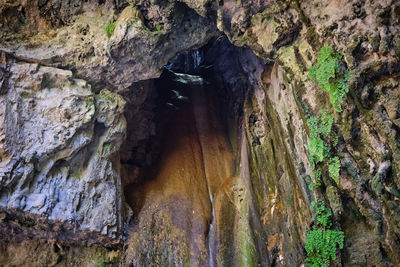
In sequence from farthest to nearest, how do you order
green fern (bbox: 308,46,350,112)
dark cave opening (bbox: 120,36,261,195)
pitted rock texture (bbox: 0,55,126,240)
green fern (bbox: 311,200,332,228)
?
dark cave opening (bbox: 120,36,261,195) < pitted rock texture (bbox: 0,55,126,240) < green fern (bbox: 311,200,332,228) < green fern (bbox: 308,46,350,112)

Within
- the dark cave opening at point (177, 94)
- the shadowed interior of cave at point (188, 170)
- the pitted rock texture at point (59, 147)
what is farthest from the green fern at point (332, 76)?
the pitted rock texture at point (59, 147)

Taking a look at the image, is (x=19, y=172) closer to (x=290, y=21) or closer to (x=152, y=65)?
(x=152, y=65)

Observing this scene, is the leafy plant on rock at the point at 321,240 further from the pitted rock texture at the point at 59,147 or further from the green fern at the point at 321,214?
the pitted rock texture at the point at 59,147

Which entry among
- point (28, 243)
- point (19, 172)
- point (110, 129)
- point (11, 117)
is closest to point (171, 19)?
point (110, 129)

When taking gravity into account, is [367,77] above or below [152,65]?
below

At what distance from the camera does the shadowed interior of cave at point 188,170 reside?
25.0 ft

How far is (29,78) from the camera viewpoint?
5.86 meters

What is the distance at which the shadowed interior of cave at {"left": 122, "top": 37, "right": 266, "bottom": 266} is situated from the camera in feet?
25.0

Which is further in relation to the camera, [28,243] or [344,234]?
[28,243]

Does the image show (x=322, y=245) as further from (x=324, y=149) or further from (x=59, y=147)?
(x=59, y=147)

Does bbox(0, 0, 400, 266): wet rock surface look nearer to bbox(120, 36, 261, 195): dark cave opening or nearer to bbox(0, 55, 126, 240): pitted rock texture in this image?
bbox(0, 55, 126, 240): pitted rock texture

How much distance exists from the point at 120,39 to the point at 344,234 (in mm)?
5669

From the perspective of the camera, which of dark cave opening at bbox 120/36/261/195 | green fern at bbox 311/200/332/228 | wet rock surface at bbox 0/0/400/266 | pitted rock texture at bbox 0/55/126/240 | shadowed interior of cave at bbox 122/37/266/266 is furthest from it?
dark cave opening at bbox 120/36/261/195

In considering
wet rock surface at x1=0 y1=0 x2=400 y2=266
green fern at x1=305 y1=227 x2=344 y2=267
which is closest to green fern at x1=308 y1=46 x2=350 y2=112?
wet rock surface at x1=0 y1=0 x2=400 y2=266
